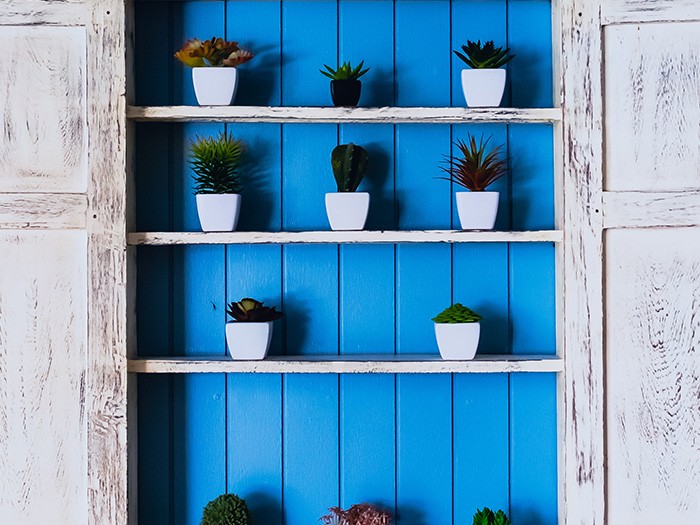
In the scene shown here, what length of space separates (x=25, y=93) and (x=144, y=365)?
65 cm

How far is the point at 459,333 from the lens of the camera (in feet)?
6.02

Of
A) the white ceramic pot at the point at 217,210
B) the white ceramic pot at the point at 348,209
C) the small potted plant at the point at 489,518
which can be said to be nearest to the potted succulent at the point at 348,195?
the white ceramic pot at the point at 348,209

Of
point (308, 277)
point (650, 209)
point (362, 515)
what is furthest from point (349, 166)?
point (362, 515)

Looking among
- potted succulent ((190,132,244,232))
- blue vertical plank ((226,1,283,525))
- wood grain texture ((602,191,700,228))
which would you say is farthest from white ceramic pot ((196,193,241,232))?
wood grain texture ((602,191,700,228))

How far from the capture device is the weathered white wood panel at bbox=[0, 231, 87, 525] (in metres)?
1.80

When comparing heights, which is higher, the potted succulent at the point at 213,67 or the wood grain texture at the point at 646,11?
the wood grain texture at the point at 646,11

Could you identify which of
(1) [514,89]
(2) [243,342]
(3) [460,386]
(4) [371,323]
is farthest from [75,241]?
(1) [514,89]

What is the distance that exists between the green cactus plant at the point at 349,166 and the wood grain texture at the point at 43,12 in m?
0.63

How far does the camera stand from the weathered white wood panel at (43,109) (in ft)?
5.97

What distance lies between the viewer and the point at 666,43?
1.82 m

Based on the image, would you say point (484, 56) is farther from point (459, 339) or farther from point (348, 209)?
point (459, 339)

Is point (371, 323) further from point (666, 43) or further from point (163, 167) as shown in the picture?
point (666, 43)

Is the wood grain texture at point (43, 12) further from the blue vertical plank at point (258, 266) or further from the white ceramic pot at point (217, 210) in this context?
the white ceramic pot at point (217, 210)

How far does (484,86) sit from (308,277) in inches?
23.3
